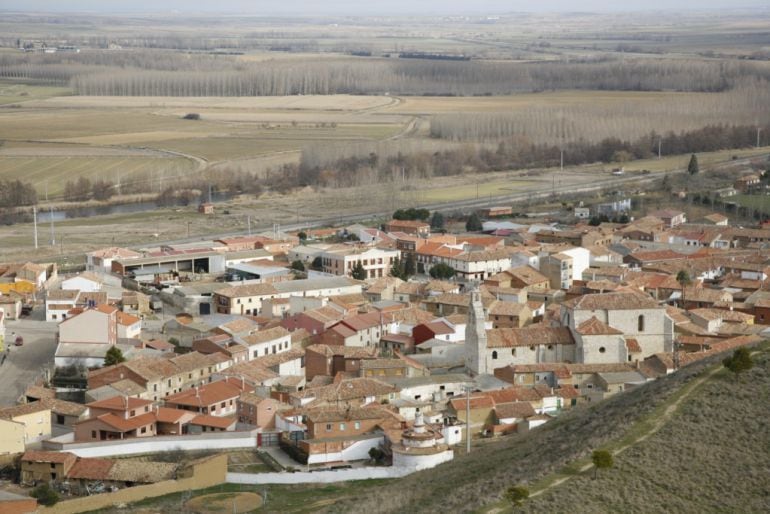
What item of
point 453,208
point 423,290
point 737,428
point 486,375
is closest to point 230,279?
point 423,290

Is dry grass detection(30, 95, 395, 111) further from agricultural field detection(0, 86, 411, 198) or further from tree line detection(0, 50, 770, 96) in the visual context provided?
tree line detection(0, 50, 770, 96)

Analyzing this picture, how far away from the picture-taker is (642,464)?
12.0m

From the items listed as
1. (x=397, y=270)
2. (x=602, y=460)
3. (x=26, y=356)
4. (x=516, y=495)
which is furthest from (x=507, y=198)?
(x=516, y=495)

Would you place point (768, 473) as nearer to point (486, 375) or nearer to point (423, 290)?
point (486, 375)

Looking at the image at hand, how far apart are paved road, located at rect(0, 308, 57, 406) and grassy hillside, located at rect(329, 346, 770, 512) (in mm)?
7114

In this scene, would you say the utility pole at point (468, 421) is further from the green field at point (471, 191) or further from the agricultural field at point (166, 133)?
the agricultural field at point (166, 133)

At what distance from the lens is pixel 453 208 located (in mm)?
37719

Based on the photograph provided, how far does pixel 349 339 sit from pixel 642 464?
30.9 ft

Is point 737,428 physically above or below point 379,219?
above

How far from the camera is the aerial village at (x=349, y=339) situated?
54.3 feet

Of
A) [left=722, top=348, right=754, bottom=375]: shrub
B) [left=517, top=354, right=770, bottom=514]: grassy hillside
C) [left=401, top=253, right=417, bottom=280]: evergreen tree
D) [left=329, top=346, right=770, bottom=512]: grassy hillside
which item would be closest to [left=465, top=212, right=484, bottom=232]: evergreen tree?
[left=401, top=253, right=417, bottom=280]: evergreen tree

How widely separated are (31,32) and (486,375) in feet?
447

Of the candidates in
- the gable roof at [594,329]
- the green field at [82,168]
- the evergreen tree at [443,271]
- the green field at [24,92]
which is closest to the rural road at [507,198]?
the evergreen tree at [443,271]

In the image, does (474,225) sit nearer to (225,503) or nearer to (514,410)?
(514,410)
